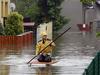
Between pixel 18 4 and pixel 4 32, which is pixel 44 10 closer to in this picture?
pixel 4 32

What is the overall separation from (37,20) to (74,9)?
41.9ft

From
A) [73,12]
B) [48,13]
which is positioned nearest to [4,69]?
[48,13]

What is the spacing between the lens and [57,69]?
62.4 feet

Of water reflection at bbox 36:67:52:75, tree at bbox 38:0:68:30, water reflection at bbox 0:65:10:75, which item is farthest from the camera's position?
tree at bbox 38:0:68:30

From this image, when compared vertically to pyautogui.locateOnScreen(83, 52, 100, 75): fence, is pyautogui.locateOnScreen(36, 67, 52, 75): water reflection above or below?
below

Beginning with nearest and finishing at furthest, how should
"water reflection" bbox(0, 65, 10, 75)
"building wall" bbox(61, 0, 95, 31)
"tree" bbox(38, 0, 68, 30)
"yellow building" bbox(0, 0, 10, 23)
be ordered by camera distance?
"water reflection" bbox(0, 65, 10, 75)
"yellow building" bbox(0, 0, 10, 23)
"tree" bbox(38, 0, 68, 30)
"building wall" bbox(61, 0, 95, 31)

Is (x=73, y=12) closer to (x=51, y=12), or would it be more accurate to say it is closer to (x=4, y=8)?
(x=51, y=12)

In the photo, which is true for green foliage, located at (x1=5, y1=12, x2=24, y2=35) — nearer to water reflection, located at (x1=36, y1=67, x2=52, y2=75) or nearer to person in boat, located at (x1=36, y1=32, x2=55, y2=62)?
person in boat, located at (x1=36, y1=32, x2=55, y2=62)

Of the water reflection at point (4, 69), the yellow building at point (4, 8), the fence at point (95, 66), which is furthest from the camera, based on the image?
the yellow building at point (4, 8)

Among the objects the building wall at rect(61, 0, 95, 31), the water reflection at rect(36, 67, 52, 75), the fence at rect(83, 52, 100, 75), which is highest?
the fence at rect(83, 52, 100, 75)

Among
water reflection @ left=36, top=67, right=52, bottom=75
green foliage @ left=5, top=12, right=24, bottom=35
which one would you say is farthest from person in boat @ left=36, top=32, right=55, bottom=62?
green foliage @ left=5, top=12, right=24, bottom=35

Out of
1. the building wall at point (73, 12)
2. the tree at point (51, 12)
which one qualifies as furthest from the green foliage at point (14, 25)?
the building wall at point (73, 12)

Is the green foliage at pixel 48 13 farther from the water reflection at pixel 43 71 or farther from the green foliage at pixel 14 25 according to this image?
the water reflection at pixel 43 71

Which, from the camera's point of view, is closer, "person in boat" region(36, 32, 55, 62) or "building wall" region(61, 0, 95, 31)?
"person in boat" region(36, 32, 55, 62)
